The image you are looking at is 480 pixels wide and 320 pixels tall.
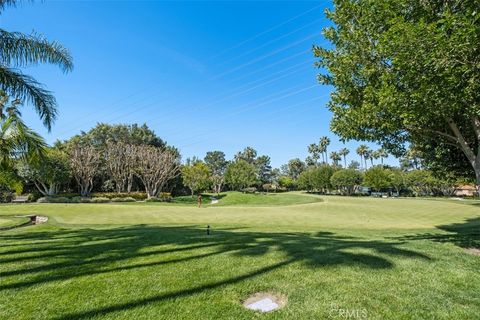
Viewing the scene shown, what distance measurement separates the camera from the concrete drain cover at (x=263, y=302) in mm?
3986

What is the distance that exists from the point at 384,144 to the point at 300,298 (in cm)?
923

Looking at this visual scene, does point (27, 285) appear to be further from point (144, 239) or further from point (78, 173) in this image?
point (78, 173)

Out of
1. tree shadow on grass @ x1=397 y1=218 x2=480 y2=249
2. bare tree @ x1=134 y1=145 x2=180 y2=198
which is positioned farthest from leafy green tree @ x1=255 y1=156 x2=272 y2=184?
tree shadow on grass @ x1=397 y1=218 x2=480 y2=249

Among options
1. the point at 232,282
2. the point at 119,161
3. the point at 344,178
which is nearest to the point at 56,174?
A: the point at 119,161

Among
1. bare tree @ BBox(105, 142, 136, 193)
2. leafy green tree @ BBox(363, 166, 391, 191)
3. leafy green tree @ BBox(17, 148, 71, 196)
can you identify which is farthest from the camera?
leafy green tree @ BBox(363, 166, 391, 191)

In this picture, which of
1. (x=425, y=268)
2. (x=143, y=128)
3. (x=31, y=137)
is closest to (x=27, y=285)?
(x=425, y=268)

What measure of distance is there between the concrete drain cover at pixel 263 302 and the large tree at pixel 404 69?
240 inches

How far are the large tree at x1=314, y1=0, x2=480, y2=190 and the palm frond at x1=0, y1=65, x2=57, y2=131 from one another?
395 inches

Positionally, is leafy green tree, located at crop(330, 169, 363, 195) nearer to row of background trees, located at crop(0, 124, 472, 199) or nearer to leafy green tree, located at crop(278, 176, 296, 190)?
row of background trees, located at crop(0, 124, 472, 199)

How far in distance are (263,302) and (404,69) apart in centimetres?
675

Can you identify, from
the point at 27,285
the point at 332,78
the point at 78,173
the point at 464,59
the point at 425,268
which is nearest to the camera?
the point at 27,285

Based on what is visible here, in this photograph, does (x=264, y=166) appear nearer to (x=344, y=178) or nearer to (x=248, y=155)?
(x=248, y=155)

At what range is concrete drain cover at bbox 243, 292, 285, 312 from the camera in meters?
3.99

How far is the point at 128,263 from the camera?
6047 mm
